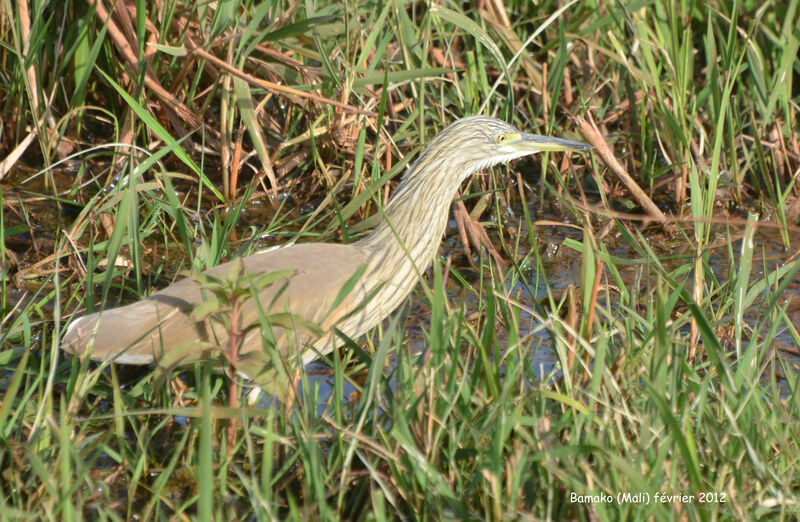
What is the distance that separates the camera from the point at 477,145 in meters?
3.38

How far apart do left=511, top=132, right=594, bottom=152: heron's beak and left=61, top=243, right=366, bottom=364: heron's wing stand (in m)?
0.67

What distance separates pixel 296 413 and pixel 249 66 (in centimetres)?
209

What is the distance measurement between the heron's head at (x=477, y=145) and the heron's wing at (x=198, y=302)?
45cm

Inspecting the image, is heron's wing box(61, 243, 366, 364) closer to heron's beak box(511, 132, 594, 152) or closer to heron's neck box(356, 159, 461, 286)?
heron's neck box(356, 159, 461, 286)

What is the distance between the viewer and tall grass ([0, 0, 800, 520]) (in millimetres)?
2229

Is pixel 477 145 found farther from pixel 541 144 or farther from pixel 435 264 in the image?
pixel 435 264

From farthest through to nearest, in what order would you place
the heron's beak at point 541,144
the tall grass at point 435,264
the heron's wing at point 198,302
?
the heron's beak at point 541,144
the heron's wing at point 198,302
the tall grass at point 435,264

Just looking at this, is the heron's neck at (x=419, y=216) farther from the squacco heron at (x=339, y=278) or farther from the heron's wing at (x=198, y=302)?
the heron's wing at (x=198, y=302)

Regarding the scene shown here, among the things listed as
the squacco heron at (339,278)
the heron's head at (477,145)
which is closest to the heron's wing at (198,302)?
the squacco heron at (339,278)

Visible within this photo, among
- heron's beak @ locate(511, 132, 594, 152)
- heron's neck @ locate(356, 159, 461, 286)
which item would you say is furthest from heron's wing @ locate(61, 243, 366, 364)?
heron's beak @ locate(511, 132, 594, 152)

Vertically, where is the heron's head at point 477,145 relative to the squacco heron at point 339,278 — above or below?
above

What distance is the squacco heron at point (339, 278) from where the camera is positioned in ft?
9.35

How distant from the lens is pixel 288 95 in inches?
156

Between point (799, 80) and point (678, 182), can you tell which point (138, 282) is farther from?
point (799, 80)
